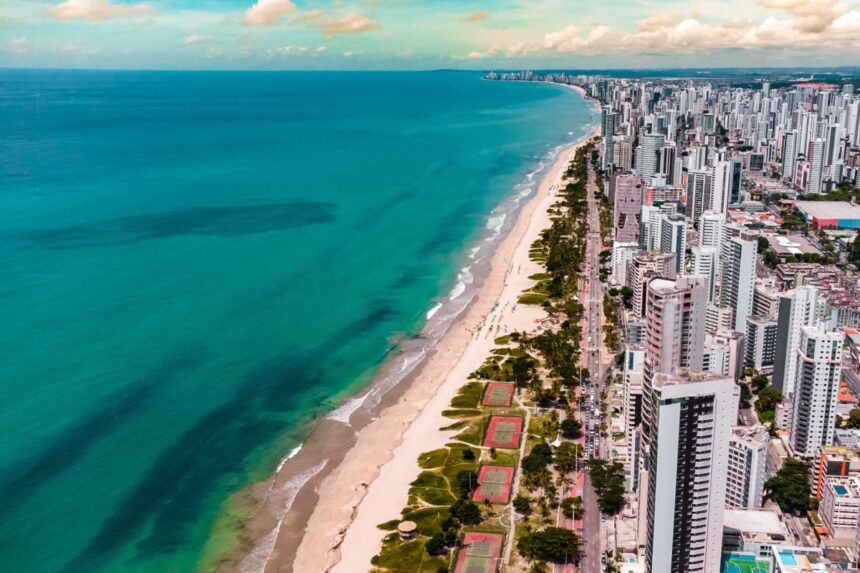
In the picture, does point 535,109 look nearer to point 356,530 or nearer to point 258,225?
point 258,225

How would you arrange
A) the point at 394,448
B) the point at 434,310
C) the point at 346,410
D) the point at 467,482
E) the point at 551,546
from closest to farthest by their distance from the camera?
the point at 551,546
the point at 467,482
the point at 394,448
the point at 346,410
the point at 434,310

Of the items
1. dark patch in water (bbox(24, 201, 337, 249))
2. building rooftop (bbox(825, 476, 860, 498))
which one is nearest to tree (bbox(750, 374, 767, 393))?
building rooftop (bbox(825, 476, 860, 498))

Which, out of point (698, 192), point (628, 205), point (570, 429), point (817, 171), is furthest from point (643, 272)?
point (817, 171)

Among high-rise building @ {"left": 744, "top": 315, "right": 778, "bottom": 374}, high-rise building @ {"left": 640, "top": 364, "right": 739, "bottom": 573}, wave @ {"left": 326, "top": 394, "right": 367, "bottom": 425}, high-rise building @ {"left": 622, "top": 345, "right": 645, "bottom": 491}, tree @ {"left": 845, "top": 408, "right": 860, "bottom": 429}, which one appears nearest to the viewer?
high-rise building @ {"left": 640, "top": 364, "right": 739, "bottom": 573}

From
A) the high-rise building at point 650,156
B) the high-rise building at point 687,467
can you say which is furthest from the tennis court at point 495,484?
the high-rise building at point 650,156

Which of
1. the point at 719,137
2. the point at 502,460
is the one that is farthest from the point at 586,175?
the point at 502,460

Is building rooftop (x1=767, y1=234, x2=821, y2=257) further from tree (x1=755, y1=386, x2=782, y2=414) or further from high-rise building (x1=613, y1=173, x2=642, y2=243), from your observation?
tree (x1=755, y1=386, x2=782, y2=414)

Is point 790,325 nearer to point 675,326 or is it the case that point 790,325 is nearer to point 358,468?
point 675,326
